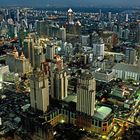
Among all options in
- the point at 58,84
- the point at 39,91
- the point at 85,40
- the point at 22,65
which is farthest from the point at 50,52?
the point at 39,91

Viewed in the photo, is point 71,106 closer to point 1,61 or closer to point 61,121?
point 61,121

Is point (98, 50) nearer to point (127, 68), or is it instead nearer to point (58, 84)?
point (127, 68)

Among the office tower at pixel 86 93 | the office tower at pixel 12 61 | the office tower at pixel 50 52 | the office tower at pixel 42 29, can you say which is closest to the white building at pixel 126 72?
the office tower at pixel 50 52

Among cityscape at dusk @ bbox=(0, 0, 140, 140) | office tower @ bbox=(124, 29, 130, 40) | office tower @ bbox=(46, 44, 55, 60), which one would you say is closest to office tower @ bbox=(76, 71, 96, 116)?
cityscape at dusk @ bbox=(0, 0, 140, 140)

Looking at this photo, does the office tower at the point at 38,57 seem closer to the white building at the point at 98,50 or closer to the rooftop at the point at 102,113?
the white building at the point at 98,50

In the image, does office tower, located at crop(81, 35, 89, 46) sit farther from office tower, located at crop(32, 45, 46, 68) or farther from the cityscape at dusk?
office tower, located at crop(32, 45, 46, 68)

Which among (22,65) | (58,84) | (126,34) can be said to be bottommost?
(22,65)
